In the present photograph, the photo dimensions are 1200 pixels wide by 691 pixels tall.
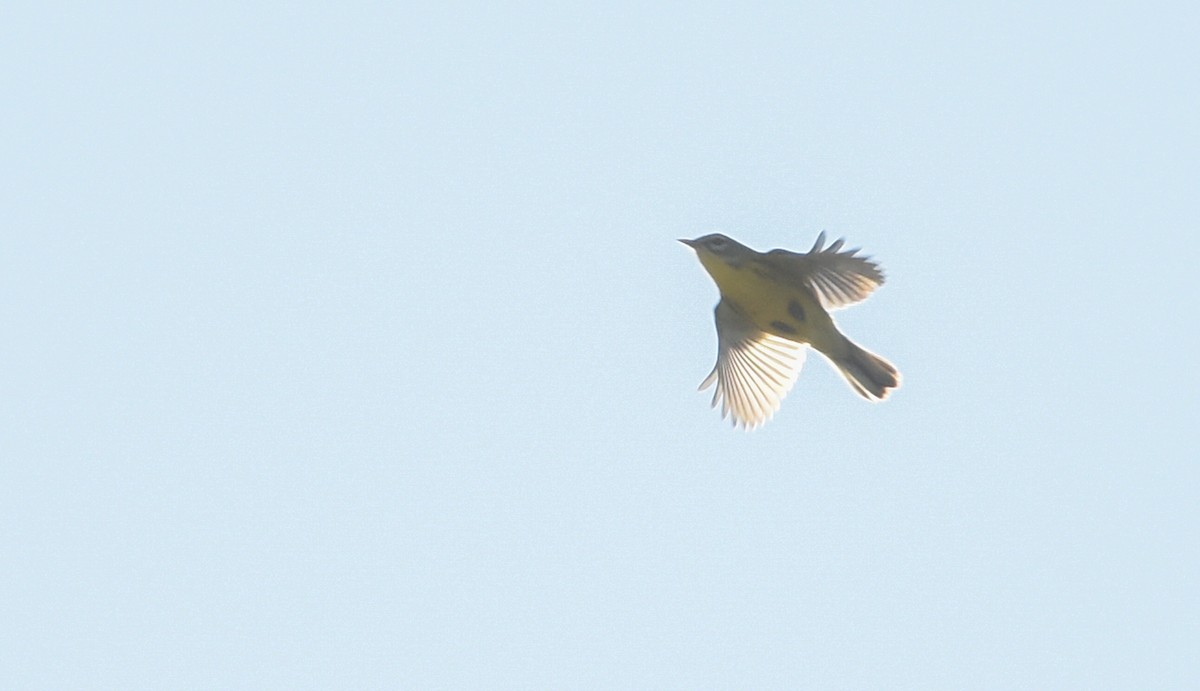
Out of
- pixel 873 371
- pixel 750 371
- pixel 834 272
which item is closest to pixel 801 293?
pixel 834 272

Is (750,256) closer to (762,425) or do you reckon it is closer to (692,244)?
(692,244)

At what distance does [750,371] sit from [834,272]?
1760 millimetres

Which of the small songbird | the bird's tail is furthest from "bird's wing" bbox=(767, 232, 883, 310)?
the bird's tail

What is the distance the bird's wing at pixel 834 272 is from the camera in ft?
43.6

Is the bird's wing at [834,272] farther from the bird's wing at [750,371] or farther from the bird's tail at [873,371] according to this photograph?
the bird's wing at [750,371]

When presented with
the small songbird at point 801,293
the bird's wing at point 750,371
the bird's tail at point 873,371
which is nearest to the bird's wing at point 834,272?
the small songbird at point 801,293

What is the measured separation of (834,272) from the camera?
13.4 meters

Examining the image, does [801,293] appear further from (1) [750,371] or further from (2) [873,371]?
(1) [750,371]

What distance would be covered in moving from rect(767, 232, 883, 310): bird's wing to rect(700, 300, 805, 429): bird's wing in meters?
1.05

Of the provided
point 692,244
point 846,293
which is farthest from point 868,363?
point 692,244

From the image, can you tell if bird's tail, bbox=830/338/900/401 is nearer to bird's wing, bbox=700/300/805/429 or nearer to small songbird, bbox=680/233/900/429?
small songbird, bbox=680/233/900/429

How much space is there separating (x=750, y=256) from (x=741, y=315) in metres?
0.91

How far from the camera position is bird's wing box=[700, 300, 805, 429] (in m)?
14.7

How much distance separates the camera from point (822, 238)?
13289mm
